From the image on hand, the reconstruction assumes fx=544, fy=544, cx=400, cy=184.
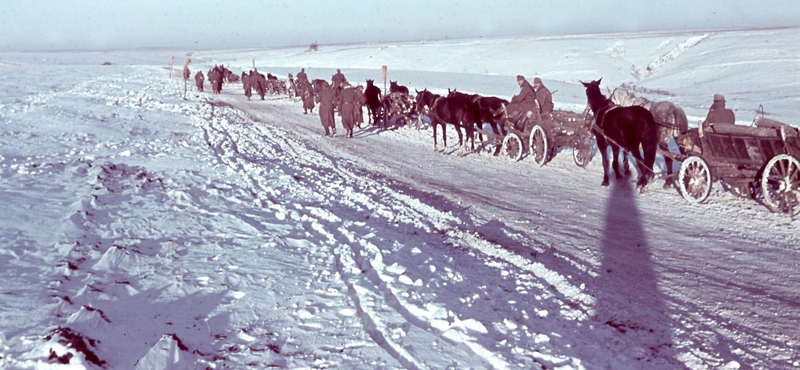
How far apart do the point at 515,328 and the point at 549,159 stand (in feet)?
27.4

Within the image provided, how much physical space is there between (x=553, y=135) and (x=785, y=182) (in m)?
4.68

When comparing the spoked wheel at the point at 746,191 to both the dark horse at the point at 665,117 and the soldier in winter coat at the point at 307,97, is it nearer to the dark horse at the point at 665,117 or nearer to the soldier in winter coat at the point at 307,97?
the dark horse at the point at 665,117

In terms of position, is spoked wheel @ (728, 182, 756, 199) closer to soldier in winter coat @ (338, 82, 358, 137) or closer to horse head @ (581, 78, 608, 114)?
horse head @ (581, 78, 608, 114)

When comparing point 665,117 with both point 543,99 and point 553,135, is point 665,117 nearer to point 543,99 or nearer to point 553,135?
point 553,135

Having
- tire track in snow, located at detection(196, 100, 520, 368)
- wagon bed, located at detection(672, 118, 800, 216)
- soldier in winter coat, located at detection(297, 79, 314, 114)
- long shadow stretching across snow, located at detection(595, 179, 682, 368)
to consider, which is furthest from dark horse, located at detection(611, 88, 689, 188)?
soldier in winter coat, located at detection(297, 79, 314, 114)

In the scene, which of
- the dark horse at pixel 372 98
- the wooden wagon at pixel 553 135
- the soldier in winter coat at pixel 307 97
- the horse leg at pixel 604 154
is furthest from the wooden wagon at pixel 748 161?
the soldier in winter coat at pixel 307 97

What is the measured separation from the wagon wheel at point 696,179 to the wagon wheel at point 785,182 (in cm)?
68

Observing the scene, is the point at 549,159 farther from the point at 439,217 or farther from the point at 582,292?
the point at 582,292

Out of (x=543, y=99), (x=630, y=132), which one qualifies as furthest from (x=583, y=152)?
(x=630, y=132)

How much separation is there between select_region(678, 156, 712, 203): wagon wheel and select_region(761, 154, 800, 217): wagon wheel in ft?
2.24

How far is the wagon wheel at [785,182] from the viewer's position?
6.75 metres

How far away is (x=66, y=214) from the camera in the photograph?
581 cm

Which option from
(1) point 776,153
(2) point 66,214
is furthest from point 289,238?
(1) point 776,153

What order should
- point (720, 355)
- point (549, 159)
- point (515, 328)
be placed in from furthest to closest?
point (549, 159) → point (515, 328) → point (720, 355)
